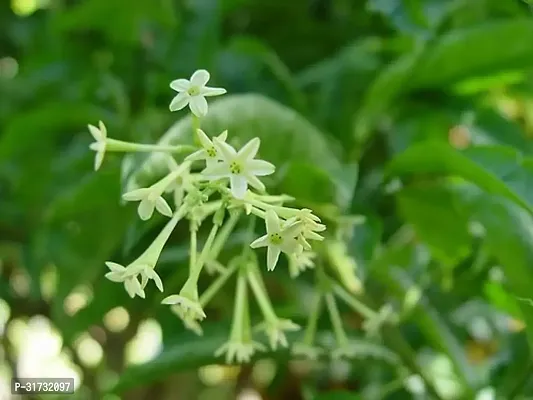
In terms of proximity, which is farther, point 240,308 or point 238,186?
point 240,308

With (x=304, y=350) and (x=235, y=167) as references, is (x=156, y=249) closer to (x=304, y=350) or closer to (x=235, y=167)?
(x=235, y=167)

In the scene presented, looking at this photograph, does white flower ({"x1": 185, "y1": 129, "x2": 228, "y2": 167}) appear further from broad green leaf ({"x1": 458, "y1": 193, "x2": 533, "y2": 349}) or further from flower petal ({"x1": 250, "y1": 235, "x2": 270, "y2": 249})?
broad green leaf ({"x1": 458, "y1": 193, "x2": 533, "y2": 349})

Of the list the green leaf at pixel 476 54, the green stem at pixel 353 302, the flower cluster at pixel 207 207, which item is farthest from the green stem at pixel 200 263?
the green leaf at pixel 476 54

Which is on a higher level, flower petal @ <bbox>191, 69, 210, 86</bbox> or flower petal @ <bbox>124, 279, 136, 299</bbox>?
flower petal @ <bbox>191, 69, 210, 86</bbox>

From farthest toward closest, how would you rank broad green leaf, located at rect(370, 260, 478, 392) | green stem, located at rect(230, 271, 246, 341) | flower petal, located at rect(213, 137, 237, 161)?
broad green leaf, located at rect(370, 260, 478, 392)
green stem, located at rect(230, 271, 246, 341)
flower petal, located at rect(213, 137, 237, 161)

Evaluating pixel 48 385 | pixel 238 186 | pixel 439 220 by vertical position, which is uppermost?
pixel 238 186

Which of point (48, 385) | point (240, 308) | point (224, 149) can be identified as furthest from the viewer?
point (48, 385)

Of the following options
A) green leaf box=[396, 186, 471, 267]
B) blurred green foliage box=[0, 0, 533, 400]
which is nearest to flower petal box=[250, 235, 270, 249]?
blurred green foliage box=[0, 0, 533, 400]

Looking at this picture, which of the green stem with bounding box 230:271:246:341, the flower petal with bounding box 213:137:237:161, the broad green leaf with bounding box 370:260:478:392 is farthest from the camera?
the broad green leaf with bounding box 370:260:478:392

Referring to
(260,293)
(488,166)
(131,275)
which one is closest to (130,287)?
(131,275)
